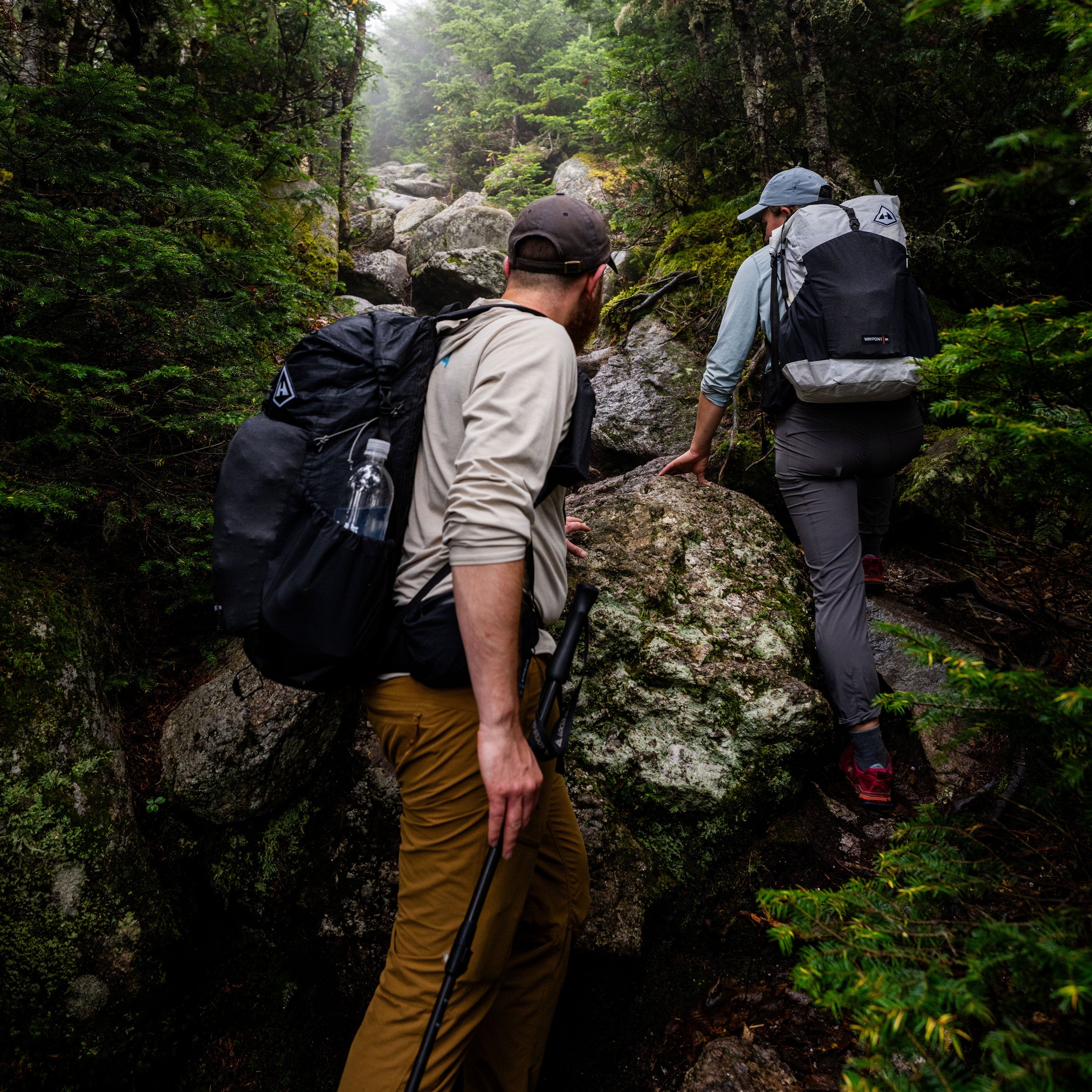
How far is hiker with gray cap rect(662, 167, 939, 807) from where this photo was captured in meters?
3.15

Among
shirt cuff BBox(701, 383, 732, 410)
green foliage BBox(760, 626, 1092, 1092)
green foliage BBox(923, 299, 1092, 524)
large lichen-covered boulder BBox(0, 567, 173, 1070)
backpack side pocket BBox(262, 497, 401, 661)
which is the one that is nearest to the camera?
green foliage BBox(760, 626, 1092, 1092)

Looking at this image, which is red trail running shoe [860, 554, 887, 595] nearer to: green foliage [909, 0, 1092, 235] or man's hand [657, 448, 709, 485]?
man's hand [657, 448, 709, 485]

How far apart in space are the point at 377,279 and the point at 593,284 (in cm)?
1254

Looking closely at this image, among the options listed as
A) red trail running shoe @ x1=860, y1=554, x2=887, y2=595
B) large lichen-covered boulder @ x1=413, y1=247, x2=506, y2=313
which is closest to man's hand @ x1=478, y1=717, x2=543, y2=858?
red trail running shoe @ x1=860, y1=554, x2=887, y2=595

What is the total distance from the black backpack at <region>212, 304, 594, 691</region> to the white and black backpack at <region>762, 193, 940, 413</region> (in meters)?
1.72

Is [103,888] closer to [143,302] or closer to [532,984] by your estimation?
[532,984]

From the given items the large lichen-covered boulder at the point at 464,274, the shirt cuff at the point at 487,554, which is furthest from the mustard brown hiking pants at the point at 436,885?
the large lichen-covered boulder at the point at 464,274

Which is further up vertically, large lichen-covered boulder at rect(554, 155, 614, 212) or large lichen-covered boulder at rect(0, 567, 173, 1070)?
large lichen-covered boulder at rect(554, 155, 614, 212)

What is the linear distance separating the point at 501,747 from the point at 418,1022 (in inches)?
38.3

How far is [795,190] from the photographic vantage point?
12.1ft

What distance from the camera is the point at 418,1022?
6.37 ft

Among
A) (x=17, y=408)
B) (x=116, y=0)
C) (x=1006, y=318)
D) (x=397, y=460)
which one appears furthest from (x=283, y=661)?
(x=116, y=0)

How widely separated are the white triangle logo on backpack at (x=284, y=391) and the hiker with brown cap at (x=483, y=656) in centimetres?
46

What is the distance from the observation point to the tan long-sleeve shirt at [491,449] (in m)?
1.79
